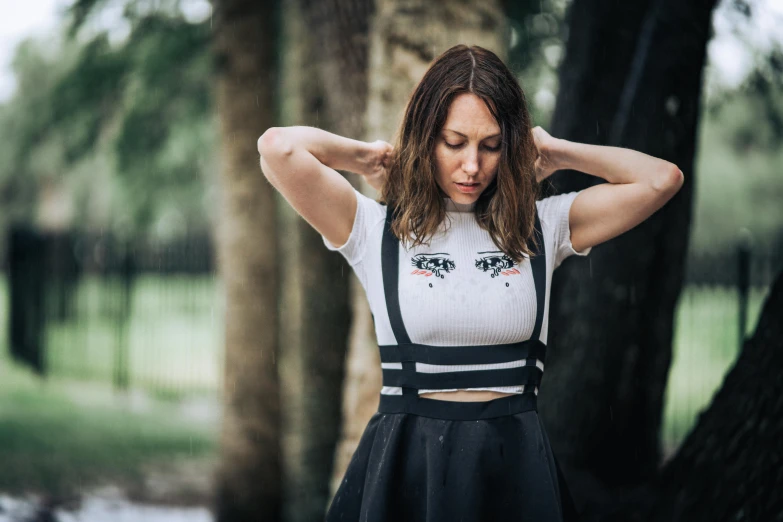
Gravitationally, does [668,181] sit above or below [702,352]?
above

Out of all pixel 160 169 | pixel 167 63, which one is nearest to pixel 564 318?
pixel 167 63

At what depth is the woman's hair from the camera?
7.52ft

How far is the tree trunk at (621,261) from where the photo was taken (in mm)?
4148

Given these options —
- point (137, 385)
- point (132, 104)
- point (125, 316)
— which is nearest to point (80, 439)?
point (125, 316)

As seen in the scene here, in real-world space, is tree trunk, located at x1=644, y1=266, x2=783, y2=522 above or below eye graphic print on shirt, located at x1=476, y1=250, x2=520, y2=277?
below

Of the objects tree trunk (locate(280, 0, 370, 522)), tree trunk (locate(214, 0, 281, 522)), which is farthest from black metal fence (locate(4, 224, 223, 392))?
tree trunk (locate(280, 0, 370, 522))

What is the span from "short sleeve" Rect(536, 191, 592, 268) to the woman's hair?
0.32 feet

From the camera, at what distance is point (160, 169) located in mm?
9539

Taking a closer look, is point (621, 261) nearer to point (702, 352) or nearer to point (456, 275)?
point (456, 275)

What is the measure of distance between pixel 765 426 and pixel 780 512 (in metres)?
0.32

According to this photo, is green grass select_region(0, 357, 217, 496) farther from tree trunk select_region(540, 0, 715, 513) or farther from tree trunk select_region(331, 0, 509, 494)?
tree trunk select_region(540, 0, 715, 513)

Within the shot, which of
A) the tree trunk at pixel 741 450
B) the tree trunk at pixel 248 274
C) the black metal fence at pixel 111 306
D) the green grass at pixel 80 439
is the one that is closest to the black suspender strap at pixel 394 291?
the tree trunk at pixel 741 450

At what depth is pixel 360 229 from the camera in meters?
2.40

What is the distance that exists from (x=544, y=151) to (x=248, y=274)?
533cm
